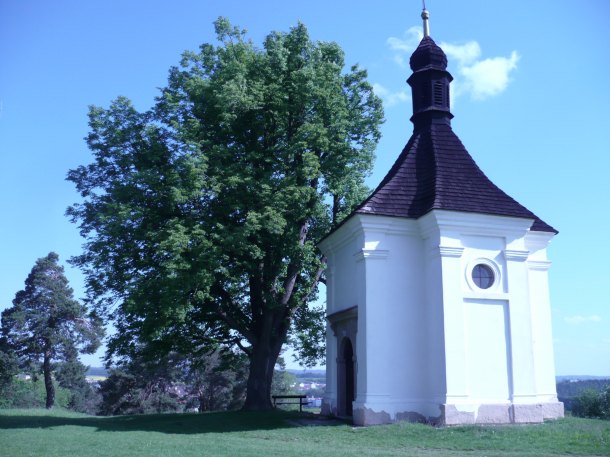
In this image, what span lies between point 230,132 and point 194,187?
330 cm

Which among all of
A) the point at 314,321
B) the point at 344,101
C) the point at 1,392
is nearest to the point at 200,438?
the point at 314,321

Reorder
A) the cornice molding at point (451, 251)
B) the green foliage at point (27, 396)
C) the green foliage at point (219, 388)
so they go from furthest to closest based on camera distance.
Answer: the green foliage at point (27, 396) → the green foliage at point (219, 388) → the cornice molding at point (451, 251)

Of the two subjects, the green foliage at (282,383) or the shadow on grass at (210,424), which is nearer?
the shadow on grass at (210,424)

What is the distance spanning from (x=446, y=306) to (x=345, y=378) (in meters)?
4.97

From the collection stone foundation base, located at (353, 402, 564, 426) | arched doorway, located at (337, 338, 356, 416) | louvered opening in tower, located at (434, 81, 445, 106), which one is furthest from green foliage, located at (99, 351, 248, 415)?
louvered opening in tower, located at (434, 81, 445, 106)

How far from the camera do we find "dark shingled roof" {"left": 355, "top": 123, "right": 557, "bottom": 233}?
16156mm

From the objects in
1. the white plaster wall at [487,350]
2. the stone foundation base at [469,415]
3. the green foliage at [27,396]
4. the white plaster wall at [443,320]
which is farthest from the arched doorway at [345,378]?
the green foliage at [27,396]

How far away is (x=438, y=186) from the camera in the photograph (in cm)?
1645

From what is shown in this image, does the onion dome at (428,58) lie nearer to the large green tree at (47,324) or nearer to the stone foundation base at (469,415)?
the stone foundation base at (469,415)

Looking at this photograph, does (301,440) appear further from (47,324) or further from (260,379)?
(47,324)

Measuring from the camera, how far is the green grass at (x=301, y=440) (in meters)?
10.6

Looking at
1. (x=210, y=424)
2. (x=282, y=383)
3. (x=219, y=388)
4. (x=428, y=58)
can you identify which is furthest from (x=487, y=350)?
(x=282, y=383)

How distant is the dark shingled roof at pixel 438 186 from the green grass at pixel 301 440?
600 cm

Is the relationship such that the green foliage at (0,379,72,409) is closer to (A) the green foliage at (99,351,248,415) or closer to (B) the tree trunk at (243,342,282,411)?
(A) the green foliage at (99,351,248,415)
